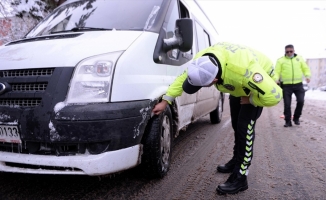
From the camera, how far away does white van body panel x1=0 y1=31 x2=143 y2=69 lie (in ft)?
6.64

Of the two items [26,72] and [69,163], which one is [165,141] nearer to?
[69,163]

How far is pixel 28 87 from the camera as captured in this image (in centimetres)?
200

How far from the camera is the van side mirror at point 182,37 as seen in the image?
2.60 metres

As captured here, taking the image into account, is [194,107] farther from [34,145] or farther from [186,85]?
[34,145]

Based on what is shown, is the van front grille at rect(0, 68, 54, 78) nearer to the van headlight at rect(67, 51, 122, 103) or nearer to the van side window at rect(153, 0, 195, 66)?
the van headlight at rect(67, 51, 122, 103)

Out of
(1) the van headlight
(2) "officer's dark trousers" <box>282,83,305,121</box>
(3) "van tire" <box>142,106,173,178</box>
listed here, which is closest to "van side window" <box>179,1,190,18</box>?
(3) "van tire" <box>142,106,173,178</box>

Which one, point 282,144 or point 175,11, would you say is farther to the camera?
point 282,144

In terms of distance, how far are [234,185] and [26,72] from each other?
6.64 ft

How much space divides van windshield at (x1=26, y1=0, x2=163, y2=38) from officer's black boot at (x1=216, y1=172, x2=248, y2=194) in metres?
1.66

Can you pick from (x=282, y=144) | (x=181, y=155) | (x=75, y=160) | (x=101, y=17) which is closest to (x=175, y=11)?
(x=101, y=17)

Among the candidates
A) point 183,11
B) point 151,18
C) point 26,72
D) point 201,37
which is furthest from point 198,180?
point 201,37

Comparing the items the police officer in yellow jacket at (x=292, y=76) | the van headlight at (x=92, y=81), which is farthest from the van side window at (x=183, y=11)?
the police officer in yellow jacket at (x=292, y=76)

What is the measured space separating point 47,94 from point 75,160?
0.53 m

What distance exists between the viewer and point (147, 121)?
225 centimetres
